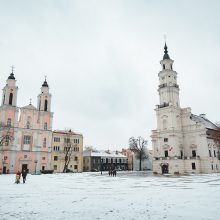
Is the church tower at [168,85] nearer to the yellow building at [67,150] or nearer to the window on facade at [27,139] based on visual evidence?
the yellow building at [67,150]

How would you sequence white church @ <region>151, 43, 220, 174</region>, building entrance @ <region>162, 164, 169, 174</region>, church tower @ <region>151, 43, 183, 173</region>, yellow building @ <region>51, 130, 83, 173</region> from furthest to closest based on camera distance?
yellow building @ <region>51, 130, 83, 173</region> < church tower @ <region>151, 43, 183, 173</region> < building entrance @ <region>162, 164, 169, 174</region> < white church @ <region>151, 43, 220, 174</region>

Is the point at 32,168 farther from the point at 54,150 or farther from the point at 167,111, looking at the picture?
the point at 167,111

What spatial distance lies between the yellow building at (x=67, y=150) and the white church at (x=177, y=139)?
88.7 feet

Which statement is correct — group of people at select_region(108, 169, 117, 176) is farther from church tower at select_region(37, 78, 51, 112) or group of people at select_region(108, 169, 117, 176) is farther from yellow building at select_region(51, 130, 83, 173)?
church tower at select_region(37, 78, 51, 112)

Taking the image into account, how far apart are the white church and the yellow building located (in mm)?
27039

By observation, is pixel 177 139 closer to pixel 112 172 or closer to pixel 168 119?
pixel 168 119

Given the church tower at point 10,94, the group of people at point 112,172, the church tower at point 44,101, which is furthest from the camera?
the church tower at point 44,101

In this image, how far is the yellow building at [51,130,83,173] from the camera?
75.4 meters

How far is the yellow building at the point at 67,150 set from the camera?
7544 centimetres

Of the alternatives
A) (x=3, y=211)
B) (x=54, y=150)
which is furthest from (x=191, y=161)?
(x=3, y=211)

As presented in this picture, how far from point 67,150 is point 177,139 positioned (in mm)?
33451

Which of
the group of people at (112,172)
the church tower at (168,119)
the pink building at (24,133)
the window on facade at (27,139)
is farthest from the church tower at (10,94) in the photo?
the church tower at (168,119)

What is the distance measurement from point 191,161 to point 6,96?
173ft

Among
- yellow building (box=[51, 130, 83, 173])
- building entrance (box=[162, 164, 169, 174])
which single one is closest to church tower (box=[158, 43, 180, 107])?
building entrance (box=[162, 164, 169, 174])
